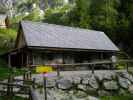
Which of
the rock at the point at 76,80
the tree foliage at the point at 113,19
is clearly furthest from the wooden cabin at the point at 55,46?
the tree foliage at the point at 113,19

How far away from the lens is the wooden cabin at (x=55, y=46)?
2817 centimetres

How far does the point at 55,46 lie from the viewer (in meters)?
28.8

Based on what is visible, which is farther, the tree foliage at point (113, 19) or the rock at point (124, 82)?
the tree foliage at point (113, 19)

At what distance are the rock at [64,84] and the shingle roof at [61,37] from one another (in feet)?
27.7

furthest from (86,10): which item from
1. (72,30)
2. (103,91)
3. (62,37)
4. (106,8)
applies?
(103,91)

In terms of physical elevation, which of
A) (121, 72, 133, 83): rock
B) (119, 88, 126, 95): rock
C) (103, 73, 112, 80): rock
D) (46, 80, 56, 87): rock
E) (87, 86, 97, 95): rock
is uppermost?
(46, 80, 56, 87): rock

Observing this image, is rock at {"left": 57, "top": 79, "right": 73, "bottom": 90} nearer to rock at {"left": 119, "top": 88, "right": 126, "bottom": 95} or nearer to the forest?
rock at {"left": 119, "top": 88, "right": 126, "bottom": 95}

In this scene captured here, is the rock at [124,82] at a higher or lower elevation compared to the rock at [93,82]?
lower

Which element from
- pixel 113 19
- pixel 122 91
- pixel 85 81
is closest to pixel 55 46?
pixel 85 81

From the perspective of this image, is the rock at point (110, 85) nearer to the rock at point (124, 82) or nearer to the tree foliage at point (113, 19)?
the rock at point (124, 82)

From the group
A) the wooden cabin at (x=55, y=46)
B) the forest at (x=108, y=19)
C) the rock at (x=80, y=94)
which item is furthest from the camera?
the forest at (x=108, y=19)

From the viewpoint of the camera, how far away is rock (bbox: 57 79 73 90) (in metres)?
19.3

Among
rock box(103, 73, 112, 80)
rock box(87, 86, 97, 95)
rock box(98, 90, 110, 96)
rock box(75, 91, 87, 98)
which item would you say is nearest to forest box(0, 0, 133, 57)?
rock box(103, 73, 112, 80)

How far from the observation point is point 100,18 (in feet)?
155
